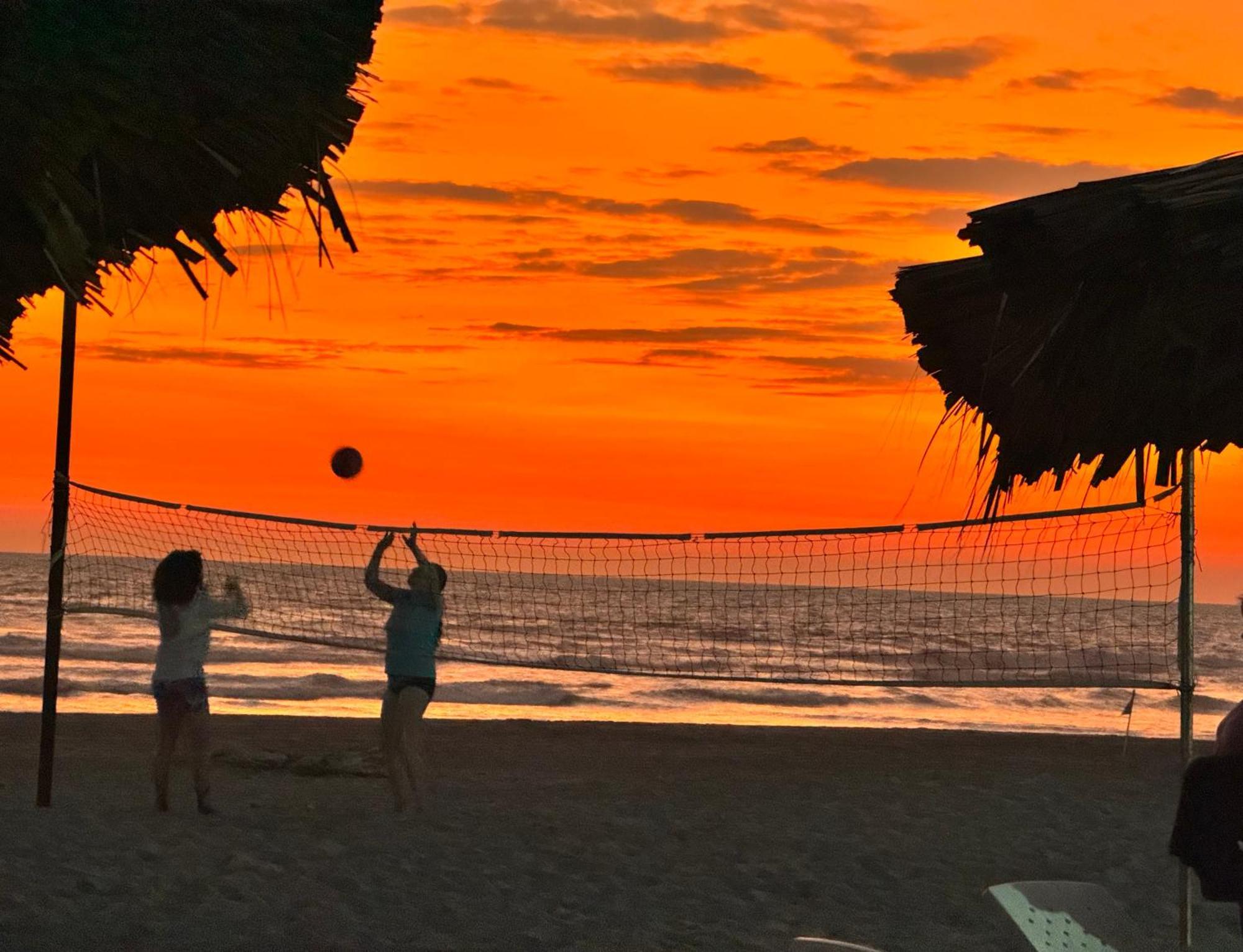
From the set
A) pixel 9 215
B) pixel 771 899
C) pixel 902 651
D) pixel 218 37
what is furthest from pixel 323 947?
pixel 902 651

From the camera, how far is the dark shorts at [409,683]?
9.59 meters

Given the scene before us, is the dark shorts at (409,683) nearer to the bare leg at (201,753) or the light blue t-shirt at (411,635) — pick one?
the light blue t-shirt at (411,635)

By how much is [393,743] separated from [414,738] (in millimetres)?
137

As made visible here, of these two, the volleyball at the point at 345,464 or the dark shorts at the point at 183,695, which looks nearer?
the dark shorts at the point at 183,695

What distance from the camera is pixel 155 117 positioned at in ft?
16.3

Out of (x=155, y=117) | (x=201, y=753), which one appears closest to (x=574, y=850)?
(x=201, y=753)

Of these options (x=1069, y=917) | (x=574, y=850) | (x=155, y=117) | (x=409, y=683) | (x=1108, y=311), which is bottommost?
(x=574, y=850)

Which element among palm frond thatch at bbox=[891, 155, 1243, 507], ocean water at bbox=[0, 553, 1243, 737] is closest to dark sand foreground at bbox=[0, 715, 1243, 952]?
palm frond thatch at bbox=[891, 155, 1243, 507]

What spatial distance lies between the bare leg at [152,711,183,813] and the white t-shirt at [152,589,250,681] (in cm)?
25

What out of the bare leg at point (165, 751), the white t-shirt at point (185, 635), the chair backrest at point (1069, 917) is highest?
the white t-shirt at point (185, 635)

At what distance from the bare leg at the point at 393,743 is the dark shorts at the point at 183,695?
1.10 m

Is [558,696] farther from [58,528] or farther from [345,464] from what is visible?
[58,528]

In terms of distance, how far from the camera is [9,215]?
505 cm

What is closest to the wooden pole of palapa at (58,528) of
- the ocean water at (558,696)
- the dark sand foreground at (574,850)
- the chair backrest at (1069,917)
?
the dark sand foreground at (574,850)
